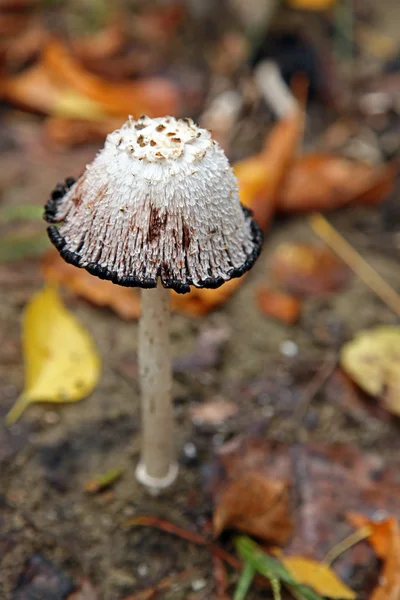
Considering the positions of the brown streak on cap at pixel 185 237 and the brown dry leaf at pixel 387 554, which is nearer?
the brown streak on cap at pixel 185 237

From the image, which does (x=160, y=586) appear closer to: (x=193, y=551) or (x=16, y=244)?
(x=193, y=551)

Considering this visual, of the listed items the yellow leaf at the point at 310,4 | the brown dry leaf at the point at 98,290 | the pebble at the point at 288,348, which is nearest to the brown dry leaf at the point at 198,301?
the brown dry leaf at the point at 98,290

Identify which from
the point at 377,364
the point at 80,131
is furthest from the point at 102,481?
the point at 80,131

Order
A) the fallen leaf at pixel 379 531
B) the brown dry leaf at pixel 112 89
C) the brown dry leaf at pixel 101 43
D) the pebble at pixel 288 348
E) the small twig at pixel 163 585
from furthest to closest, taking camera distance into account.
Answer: the brown dry leaf at pixel 101 43
the brown dry leaf at pixel 112 89
the pebble at pixel 288 348
the fallen leaf at pixel 379 531
the small twig at pixel 163 585

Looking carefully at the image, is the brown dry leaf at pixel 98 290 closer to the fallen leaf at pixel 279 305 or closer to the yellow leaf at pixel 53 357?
the yellow leaf at pixel 53 357

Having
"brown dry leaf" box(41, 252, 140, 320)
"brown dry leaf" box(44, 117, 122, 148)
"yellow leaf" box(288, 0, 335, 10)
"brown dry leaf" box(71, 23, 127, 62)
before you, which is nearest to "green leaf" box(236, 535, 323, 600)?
"brown dry leaf" box(41, 252, 140, 320)

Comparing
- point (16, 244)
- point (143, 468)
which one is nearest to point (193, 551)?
point (143, 468)
